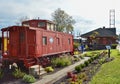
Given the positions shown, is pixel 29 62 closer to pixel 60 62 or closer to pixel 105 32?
pixel 60 62

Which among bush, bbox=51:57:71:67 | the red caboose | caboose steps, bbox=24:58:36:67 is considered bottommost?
bush, bbox=51:57:71:67

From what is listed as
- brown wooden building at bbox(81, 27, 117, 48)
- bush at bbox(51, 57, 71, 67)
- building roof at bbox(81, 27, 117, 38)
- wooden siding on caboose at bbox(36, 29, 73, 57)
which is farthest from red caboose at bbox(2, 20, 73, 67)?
building roof at bbox(81, 27, 117, 38)

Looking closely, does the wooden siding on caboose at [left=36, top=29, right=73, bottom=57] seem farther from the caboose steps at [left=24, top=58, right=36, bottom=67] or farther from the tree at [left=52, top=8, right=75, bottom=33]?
the tree at [left=52, top=8, right=75, bottom=33]

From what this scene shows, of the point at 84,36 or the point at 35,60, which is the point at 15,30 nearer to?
the point at 35,60

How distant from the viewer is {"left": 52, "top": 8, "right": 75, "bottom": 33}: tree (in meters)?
75.4

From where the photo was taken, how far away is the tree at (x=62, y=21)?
7544 centimetres

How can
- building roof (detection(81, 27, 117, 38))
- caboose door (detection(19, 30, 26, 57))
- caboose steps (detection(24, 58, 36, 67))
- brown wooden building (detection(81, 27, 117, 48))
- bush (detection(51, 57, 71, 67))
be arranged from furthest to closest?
building roof (detection(81, 27, 117, 38)) < brown wooden building (detection(81, 27, 117, 48)) < bush (detection(51, 57, 71, 67)) < caboose door (detection(19, 30, 26, 57)) < caboose steps (detection(24, 58, 36, 67))

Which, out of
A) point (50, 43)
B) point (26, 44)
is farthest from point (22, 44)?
point (50, 43)

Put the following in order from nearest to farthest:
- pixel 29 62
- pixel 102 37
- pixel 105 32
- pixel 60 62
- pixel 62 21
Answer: pixel 29 62
pixel 60 62
pixel 102 37
pixel 105 32
pixel 62 21

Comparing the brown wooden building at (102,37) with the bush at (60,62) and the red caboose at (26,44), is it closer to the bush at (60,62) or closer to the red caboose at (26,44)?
the bush at (60,62)

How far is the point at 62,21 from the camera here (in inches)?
3002

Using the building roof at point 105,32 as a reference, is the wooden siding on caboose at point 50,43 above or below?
below

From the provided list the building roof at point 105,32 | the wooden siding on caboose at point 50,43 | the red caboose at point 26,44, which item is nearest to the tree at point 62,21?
the building roof at point 105,32

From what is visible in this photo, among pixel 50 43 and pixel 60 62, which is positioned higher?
pixel 50 43
